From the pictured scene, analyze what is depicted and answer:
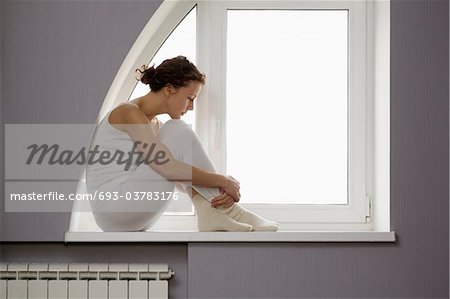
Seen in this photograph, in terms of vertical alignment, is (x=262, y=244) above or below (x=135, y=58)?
below

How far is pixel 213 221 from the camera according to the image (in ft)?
9.15

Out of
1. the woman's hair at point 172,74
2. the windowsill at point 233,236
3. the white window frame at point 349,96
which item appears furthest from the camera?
the white window frame at point 349,96

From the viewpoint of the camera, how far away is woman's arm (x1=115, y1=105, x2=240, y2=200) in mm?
2750

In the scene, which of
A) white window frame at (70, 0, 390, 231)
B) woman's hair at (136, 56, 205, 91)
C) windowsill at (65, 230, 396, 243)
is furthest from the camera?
white window frame at (70, 0, 390, 231)

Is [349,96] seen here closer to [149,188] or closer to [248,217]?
[248,217]

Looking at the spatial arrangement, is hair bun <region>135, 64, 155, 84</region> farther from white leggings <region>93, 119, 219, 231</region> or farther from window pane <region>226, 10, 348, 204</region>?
window pane <region>226, 10, 348, 204</region>

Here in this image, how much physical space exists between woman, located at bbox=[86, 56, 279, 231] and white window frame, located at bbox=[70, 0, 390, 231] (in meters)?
0.25

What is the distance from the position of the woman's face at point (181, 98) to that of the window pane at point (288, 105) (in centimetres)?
26

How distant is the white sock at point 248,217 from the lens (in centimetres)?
281

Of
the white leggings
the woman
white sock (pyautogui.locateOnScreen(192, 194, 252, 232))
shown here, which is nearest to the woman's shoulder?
the woman

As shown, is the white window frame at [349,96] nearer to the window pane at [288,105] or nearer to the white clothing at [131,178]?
the window pane at [288,105]

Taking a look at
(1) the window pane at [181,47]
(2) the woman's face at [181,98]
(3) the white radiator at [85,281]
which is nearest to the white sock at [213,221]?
(3) the white radiator at [85,281]

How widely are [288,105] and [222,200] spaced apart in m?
0.56

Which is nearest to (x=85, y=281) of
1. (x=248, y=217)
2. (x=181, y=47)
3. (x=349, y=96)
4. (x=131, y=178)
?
(x=131, y=178)
